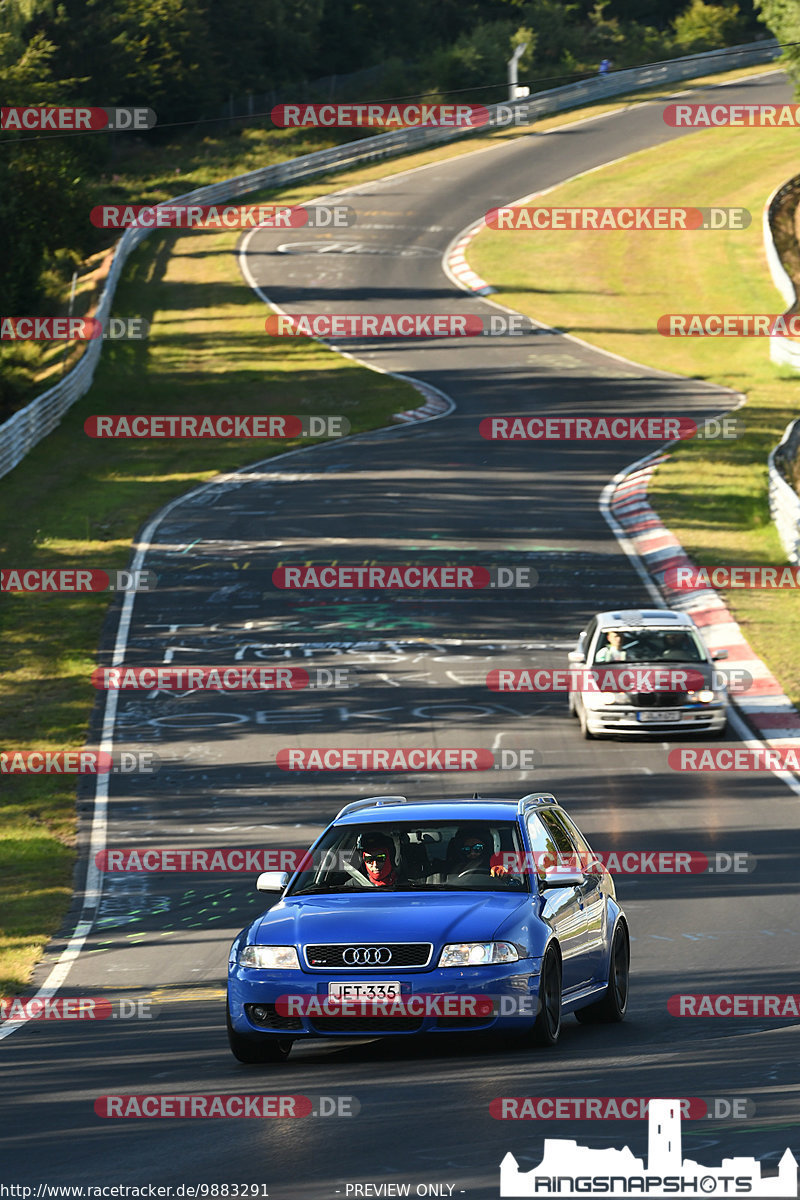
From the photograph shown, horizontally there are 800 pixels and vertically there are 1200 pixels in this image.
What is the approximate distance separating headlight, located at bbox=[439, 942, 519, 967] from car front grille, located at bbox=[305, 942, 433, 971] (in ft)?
0.34

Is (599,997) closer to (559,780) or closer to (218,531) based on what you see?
(559,780)

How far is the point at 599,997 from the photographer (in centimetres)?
1098

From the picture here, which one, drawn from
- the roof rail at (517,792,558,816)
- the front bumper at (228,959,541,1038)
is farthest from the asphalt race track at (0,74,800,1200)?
the roof rail at (517,792,558,816)

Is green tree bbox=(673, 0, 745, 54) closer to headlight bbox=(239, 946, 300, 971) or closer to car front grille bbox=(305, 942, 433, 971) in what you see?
headlight bbox=(239, 946, 300, 971)

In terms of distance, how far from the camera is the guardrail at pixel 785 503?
3259cm

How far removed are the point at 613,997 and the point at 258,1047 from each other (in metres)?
2.32

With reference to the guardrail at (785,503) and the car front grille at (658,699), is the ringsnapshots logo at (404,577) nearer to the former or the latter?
the guardrail at (785,503)

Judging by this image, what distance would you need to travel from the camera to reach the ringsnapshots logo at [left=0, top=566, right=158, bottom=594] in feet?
106

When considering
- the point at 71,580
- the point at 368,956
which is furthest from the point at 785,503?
the point at 368,956

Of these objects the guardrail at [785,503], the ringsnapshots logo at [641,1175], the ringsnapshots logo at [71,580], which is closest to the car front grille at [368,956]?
the ringsnapshots logo at [641,1175]

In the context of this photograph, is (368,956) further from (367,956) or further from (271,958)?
(271,958)

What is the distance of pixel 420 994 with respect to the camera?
947 centimetres

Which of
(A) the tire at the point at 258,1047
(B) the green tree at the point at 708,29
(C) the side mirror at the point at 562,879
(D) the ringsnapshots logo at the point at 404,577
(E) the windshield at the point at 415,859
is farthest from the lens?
(B) the green tree at the point at 708,29

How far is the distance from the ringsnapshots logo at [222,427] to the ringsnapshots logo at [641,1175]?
3888 cm
